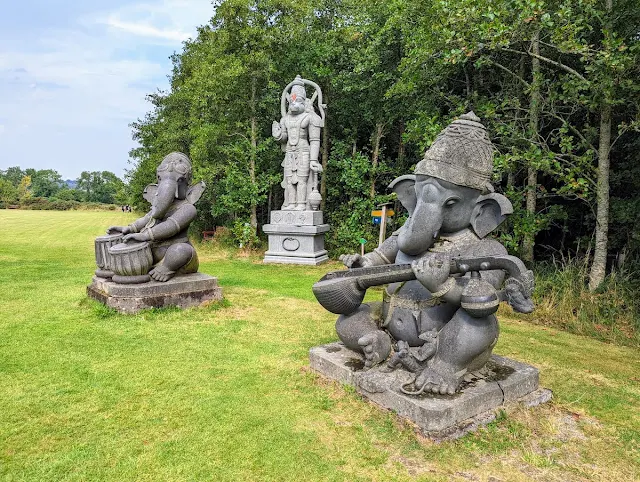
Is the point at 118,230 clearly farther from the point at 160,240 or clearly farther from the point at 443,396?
the point at 443,396

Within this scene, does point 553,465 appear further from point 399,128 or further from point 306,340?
point 399,128

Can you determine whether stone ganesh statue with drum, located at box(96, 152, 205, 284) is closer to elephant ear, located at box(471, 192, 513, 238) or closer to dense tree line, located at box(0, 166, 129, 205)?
elephant ear, located at box(471, 192, 513, 238)

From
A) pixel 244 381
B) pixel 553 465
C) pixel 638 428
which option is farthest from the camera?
pixel 244 381

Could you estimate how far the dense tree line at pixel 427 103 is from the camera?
5.33 m

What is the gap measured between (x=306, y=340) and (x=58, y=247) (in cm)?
976

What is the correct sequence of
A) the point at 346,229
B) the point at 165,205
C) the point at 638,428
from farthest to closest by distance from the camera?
the point at 346,229 → the point at 165,205 → the point at 638,428

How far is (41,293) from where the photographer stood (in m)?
5.85

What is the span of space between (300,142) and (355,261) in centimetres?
684

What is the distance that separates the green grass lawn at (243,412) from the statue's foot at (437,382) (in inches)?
10.1

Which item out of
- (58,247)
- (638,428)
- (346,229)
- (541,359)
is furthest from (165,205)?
(58,247)

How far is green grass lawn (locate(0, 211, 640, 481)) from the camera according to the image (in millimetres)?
2201

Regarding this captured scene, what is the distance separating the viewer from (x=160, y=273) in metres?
5.05

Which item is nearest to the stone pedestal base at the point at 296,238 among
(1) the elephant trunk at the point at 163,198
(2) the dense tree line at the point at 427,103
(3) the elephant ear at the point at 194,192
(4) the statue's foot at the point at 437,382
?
(2) the dense tree line at the point at 427,103

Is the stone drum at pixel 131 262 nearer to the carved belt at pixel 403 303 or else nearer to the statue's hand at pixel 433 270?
the carved belt at pixel 403 303
